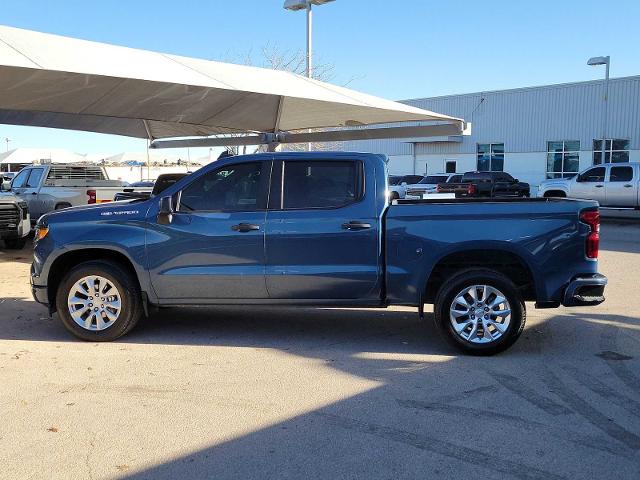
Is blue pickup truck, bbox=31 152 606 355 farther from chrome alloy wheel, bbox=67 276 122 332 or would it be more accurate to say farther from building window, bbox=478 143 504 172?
building window, bbox=478 143 504 172

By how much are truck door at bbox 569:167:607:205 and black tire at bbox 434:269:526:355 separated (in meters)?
18.5

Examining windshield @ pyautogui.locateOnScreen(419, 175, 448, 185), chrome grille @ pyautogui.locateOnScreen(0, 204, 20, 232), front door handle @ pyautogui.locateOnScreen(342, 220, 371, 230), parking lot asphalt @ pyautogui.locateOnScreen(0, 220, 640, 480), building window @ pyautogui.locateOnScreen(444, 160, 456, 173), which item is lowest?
parking lot asphalt @ pyautogui.locateOnScreen(0, 220, 640, 480)

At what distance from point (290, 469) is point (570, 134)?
1663 inches

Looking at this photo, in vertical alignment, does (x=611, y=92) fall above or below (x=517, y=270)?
above

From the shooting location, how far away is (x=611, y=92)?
39.7m

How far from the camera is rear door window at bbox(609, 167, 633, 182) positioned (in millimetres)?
22172

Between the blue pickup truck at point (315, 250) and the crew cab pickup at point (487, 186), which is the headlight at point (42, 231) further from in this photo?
the crew cab pickup at point (487, 186)

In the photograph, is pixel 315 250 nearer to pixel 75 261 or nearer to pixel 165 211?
pixel 165 211

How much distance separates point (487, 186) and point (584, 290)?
23.8 metres

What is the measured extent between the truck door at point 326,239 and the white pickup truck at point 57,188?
9.27 meters

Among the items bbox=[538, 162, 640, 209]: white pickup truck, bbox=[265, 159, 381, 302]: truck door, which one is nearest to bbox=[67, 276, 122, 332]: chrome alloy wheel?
bbox=[265, 159, 381, 302]: truck door

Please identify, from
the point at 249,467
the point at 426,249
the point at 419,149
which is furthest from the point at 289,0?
the point at 419,149

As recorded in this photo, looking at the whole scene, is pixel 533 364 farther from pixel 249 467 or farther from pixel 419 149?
pixel 419 149

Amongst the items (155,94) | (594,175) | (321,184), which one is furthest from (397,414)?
(594,175)
